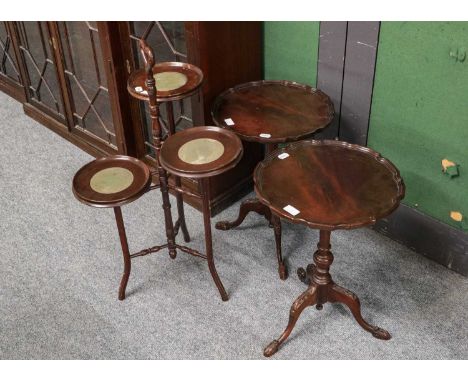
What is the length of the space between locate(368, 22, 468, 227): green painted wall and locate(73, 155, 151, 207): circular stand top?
3.86ft

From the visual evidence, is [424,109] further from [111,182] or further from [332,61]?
[111,182]

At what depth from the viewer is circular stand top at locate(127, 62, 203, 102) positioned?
2.48 meters

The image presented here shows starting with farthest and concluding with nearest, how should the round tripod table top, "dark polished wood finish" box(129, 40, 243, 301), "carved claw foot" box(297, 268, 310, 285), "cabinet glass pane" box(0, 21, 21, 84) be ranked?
"cabinet glass pane" box(0, 21, 21, 84) < "carved claw foot" box(297, 268, 310, 285) < "dark polished wood finish" box(129, 40, 243, 301) < the round tripod table top

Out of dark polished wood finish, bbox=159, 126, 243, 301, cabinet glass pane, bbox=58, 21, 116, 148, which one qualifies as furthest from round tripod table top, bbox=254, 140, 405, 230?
cabinet glass pane, bbox=58, 21, 116, 148

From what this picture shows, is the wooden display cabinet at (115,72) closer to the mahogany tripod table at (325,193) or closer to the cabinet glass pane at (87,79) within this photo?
the cabinet glass pane at (87,79)

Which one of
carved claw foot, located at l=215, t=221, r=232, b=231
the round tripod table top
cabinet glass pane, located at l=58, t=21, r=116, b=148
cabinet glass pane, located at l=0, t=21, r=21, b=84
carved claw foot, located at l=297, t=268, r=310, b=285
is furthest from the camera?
cabinet glass pane, located at l=0, t=21, r=21, b=84

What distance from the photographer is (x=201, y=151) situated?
2406 mm

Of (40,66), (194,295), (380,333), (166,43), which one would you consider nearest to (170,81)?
(166,43)

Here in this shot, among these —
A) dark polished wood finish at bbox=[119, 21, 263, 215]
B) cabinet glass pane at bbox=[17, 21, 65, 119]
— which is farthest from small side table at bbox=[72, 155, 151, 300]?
cabinet glass pane at bbox=[17, 21, 65, 119]

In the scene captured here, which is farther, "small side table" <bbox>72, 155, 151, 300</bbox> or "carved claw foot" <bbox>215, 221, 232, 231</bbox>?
"carved claw foot" <bbox>215, 221, 232, 231</bbox>

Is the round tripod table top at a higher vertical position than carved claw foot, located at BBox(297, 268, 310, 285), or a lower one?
higher

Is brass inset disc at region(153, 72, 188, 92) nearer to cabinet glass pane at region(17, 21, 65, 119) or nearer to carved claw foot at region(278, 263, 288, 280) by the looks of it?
carved claw foot at region(278, 263, 288, 280)

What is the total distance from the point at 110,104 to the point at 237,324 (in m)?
1.64

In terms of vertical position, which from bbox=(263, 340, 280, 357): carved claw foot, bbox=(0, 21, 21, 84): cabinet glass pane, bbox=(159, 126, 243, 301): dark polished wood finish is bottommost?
bbox=(263, 340, 280, 357): carved claw foot
